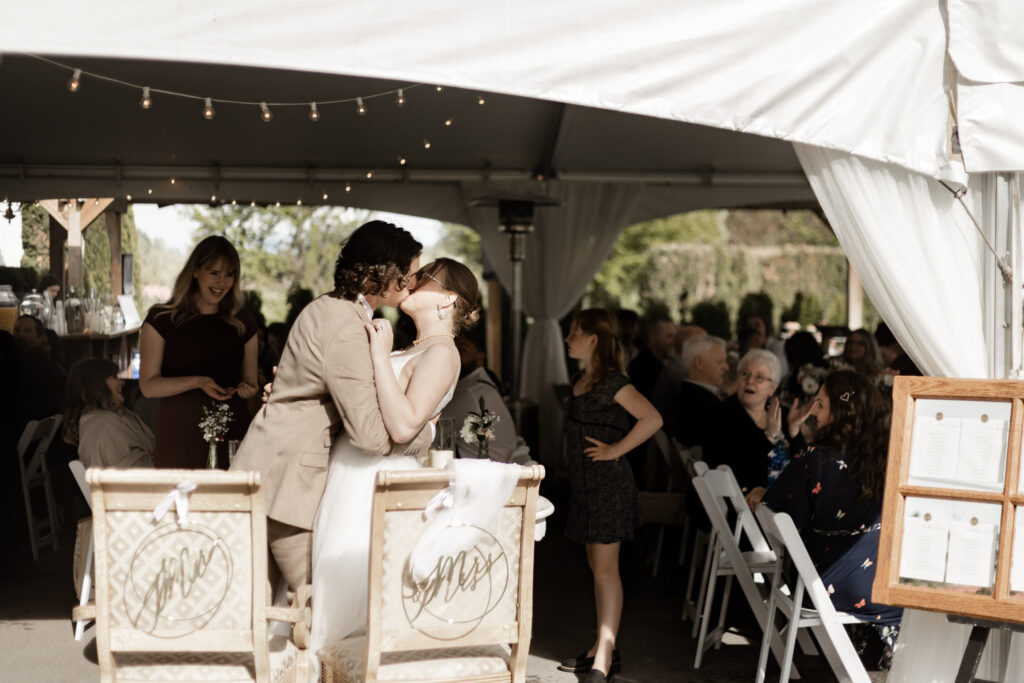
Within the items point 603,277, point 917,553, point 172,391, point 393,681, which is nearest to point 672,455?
point 172,391

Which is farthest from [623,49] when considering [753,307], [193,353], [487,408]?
[753,307]

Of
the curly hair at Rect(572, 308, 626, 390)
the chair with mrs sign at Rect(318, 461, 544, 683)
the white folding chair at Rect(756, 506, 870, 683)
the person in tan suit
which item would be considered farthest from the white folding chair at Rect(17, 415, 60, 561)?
the white folding chair at Rect(756, 506, 870, 683)

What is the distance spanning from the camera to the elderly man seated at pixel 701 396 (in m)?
5.57

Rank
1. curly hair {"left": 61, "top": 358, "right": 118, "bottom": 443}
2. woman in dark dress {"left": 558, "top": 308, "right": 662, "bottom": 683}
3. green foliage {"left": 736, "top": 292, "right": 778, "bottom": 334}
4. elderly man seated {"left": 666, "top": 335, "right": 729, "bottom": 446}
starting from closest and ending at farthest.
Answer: woman in dark dress {"left": 558, "top": 308, "right": 662, "bottom": 683}
curly hair {"left": 61, "top": 358, "right": 118, "bottom": 443}
elderly man seated {"left": 666, "top": 335, "right": 729, "bottom": 446}
green foliage {"left": 736, "top": 292, "right": 778, "bottom": 334}

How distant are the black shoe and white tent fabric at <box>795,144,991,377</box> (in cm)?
175

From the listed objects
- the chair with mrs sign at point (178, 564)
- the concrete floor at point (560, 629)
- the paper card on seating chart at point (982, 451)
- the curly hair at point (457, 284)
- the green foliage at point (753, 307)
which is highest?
the green foliage at point (753, 307)

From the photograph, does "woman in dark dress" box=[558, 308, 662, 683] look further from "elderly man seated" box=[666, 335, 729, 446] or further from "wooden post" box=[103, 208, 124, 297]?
"wooden post" box=[103, 208, 124, 297]

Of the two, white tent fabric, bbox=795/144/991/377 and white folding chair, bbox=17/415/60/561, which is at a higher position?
white tent fabric, bbox=795/144/991/377

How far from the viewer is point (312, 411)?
108 inches

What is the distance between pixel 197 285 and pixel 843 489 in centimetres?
258

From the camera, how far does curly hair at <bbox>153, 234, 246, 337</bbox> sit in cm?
424

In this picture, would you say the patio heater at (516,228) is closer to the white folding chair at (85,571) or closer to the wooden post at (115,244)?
the wooden post at (115,244)

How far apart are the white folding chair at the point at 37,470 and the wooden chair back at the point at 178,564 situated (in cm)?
402

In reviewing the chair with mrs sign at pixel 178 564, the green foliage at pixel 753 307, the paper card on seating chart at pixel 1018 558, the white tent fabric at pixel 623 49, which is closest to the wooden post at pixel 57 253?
the white tent fabric at pixel 623 49
